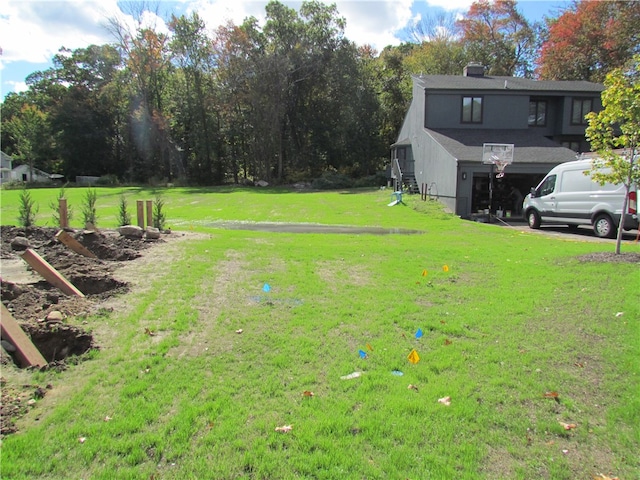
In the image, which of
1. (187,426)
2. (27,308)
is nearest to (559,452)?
(187,426)

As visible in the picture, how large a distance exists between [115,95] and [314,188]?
27.1 metres

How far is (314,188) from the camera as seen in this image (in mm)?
39344

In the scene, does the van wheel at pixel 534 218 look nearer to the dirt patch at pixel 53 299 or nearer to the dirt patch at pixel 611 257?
the dirt patch at pixel 611 257

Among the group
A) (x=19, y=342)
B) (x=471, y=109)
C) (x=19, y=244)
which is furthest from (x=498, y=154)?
(x=19, y=342)

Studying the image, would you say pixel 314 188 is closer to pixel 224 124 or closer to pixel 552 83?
pixel 224 124

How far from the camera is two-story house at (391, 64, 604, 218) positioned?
818 inches

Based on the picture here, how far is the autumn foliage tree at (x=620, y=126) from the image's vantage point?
7.79 m

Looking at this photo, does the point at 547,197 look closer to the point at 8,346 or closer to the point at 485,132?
the point at 485,132

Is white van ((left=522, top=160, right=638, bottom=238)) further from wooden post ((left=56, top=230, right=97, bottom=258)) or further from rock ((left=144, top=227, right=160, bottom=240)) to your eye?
wooden post ((left=56, top=230, right=97, bottom=258))

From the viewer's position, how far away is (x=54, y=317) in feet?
15.2

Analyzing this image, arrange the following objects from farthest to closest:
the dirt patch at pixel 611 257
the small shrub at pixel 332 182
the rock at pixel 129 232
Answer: the small shrub at pixel 332 182
the rock at pixel 129 232
the dirt patch at pixel 611 257

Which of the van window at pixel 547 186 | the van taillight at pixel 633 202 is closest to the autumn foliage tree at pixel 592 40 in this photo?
the van window at pixel 547 186

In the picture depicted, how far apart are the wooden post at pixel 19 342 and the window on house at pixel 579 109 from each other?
3119 centimetres

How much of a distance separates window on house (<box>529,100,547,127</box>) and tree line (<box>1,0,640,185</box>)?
13.2 metres
